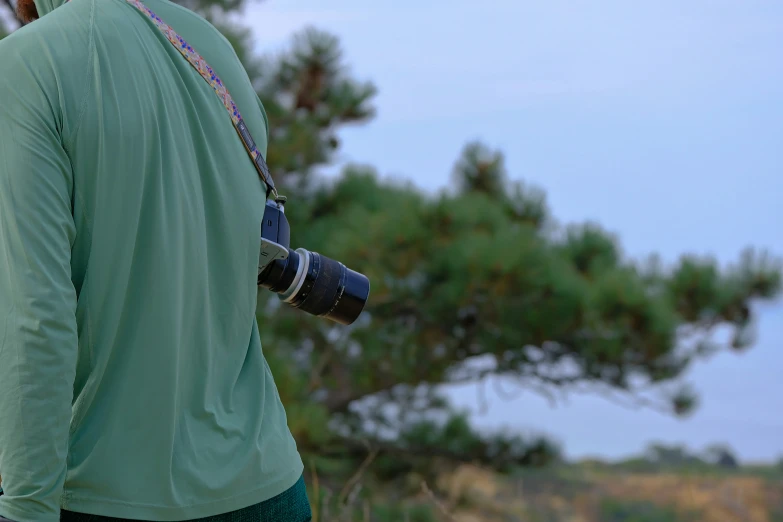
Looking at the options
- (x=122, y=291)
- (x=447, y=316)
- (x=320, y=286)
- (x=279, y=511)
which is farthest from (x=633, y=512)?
(x=122, y=291)

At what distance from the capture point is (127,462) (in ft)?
2.14

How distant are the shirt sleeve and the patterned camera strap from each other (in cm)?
14

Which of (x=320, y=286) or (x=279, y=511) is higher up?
(x=320, y=286)

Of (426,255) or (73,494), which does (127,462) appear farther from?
(426,255)

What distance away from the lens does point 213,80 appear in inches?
30.6

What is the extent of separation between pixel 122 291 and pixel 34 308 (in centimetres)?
7

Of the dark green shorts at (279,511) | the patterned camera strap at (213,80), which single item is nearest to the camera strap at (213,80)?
the patterned camera strap at (213,80)

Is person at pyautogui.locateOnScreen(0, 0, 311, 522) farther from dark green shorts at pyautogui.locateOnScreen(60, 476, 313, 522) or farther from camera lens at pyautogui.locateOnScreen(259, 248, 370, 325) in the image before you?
camera lens at pyautogui.locateOnScreen(259, 248, 370, 325)

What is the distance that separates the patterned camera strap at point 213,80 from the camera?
29.5 inches

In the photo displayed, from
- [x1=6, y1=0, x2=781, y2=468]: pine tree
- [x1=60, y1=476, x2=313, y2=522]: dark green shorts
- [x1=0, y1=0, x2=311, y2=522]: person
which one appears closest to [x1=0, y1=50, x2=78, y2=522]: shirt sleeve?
[x1=0, y1=0, x2=311, y2=522]: person

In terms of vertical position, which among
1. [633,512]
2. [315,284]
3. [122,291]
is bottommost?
[122,291]

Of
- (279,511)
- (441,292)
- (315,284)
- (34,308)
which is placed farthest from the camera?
(441,292)

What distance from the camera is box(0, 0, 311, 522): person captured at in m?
0.61

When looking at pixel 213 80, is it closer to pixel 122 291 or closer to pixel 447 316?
pixel 122 291
